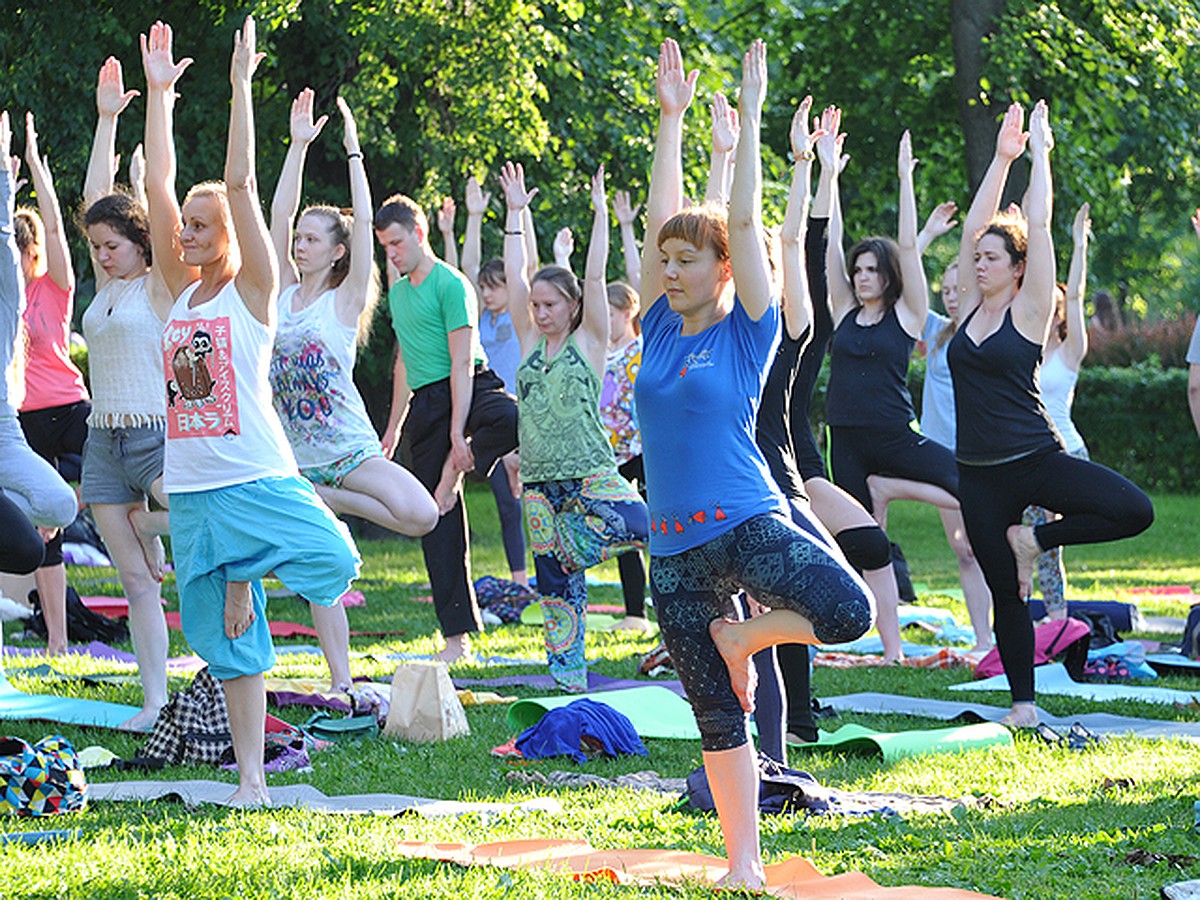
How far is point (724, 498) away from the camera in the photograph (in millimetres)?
4566

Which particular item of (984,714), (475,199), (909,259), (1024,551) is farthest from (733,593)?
(475,199)

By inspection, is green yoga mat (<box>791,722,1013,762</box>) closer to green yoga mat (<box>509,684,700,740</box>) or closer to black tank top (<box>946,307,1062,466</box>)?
green yoga mat (<box>509,684,700,740</box>)

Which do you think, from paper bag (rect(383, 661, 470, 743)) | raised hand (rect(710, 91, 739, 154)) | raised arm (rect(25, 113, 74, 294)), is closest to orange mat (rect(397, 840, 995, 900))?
paper bag (rect(383, 661, 470, 743))

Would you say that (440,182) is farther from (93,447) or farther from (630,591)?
(93,447)

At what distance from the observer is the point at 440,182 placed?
15.2 meters

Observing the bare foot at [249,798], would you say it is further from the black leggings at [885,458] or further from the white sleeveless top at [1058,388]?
the white sleeveless top at [1058,388]

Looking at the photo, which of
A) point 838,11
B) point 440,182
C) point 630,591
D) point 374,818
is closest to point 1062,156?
point 838,11

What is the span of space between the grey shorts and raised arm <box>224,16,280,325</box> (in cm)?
169

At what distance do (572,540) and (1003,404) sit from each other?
2.30 m

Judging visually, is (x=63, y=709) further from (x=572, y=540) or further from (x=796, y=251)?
(x=796, y=251)

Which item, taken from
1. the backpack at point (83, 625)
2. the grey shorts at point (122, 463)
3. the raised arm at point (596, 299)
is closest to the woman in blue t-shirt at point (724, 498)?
the grey shorts at point (122, 463)

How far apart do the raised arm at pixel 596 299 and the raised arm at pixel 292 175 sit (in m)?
1.73

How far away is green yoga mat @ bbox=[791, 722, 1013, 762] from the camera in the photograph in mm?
6605

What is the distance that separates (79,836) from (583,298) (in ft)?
14.4
